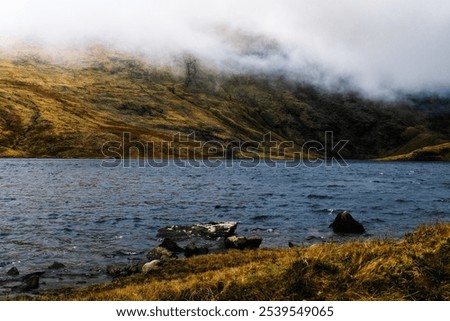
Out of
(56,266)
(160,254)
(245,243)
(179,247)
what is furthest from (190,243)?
(56,266)

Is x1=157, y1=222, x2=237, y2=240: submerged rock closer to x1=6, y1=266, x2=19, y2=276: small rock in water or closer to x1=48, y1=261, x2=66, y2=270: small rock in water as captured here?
x1=48, y1=261, x2=66, y2=270: small rock in water

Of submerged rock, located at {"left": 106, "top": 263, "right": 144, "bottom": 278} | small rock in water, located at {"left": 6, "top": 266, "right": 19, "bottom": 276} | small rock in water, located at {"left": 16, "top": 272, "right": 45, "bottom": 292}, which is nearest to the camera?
small rock in water, located at {"left": 16, "top": 272, "right": 45, "bottom": 292}

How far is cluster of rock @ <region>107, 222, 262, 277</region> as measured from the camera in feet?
67.4

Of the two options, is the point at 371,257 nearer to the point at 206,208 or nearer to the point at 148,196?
the point at 206,208

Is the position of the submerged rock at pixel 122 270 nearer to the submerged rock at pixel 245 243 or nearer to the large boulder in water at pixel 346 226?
the submerged rock at pixel 245 243

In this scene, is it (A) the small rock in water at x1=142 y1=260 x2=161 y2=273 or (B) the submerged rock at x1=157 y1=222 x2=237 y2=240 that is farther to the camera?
(B) the submerged rock at x1=157 y1=222 x2=237 y2=240

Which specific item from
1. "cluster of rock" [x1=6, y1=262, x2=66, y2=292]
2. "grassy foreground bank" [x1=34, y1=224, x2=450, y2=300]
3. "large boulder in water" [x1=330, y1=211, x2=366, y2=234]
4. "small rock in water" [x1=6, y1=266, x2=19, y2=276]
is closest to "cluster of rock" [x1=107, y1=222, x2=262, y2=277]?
"cluster of rock" [x1=6, y1=262, x2=66, y2=292]

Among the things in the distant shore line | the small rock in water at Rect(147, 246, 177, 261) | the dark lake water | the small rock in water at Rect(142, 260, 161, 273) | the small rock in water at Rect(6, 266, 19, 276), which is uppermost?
the distant shore line

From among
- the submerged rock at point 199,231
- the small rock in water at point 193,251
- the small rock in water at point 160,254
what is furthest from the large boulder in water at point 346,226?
the small rock in water at point 160,254

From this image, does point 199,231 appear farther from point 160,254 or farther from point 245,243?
point 160,254

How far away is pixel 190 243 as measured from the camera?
84.8 feet

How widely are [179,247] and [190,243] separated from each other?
71cm

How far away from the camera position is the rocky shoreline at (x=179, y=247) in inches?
758
